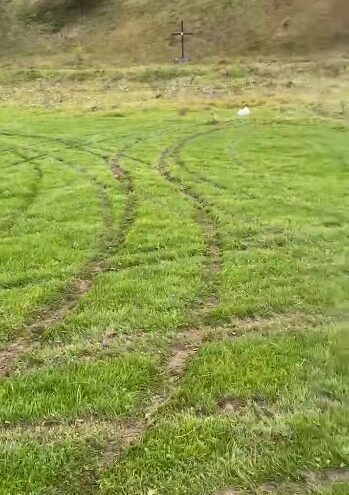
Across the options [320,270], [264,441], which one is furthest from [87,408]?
[320,270]

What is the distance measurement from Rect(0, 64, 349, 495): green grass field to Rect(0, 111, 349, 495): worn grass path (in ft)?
0.10

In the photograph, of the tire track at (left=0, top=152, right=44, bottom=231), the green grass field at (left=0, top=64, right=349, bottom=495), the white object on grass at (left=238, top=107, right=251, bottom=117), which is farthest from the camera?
the white object on grass at (left=238, top=107, right=251, bottom=117)

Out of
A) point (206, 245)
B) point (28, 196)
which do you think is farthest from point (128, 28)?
point (206, 245)

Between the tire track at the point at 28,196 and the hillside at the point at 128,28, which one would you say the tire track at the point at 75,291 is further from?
the hillside at the point at 128,28

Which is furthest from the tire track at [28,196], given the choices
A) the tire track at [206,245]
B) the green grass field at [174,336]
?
the tire track at [206,245]

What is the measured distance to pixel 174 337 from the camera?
10523mm

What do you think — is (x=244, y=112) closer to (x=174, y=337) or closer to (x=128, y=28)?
(x=174, y=337)

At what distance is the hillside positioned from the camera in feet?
327

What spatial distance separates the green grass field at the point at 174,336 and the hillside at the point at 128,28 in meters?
69.3

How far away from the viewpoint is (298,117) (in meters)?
44.2

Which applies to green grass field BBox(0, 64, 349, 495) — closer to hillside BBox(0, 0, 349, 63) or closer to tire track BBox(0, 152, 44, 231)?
tire track BBox(0, 152, 44, 231)

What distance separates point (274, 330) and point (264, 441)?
11.5 ft

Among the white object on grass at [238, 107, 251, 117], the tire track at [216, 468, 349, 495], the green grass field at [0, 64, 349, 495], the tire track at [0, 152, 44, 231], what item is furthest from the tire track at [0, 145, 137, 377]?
the white object on grass at [238, 107, 251, 117]

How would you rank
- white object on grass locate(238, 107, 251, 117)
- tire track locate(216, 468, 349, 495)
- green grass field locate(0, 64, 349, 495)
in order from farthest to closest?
white object on grass locate(238, 107, 251, 117) < green grass field locate(0, 64, 349, 495) < tire track locate(216, 468, 349, 495)
